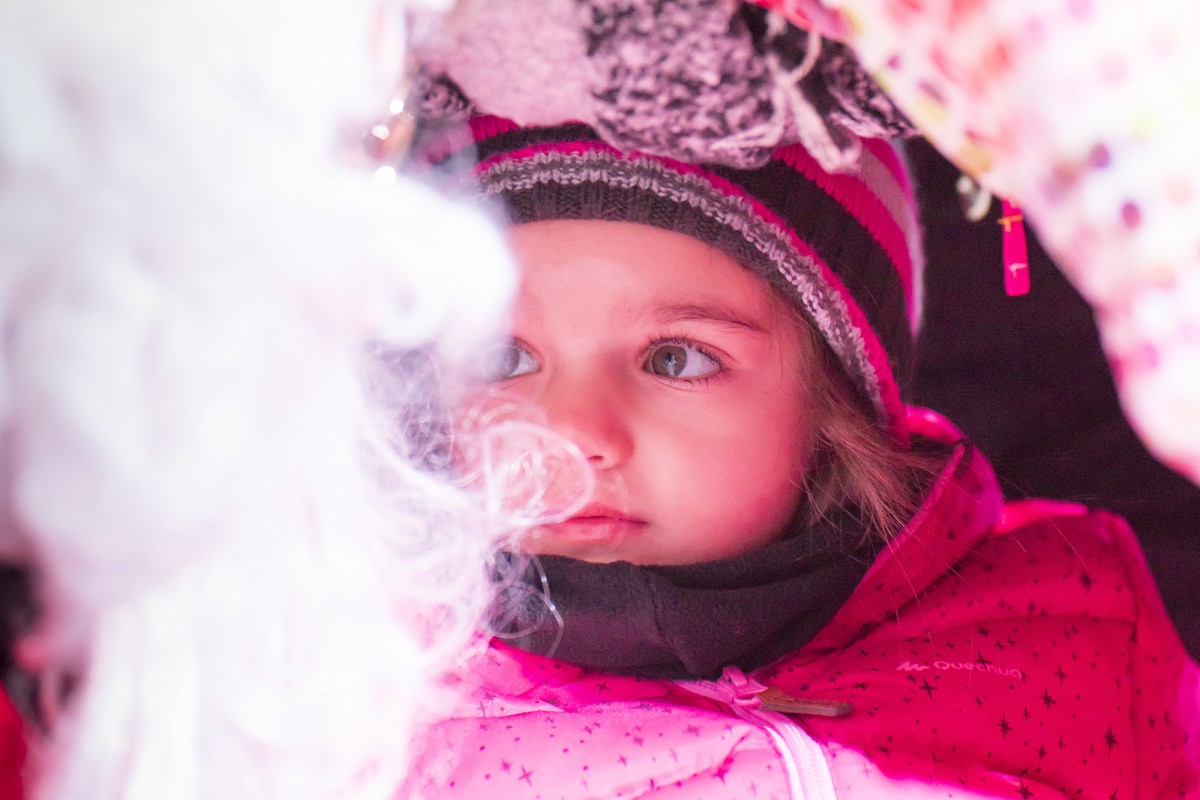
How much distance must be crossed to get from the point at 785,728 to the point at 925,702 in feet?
0.46

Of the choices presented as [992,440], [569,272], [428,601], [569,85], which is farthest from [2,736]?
[992,440]

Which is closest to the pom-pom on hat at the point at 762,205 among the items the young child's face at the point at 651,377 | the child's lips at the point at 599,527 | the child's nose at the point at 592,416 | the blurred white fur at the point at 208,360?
the young child's face at the point at 651,377

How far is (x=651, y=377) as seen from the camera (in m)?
0.96

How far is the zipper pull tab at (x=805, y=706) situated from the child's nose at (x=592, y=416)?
24cm

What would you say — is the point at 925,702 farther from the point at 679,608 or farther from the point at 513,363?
the point at 513,363

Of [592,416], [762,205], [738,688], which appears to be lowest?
[738,688]

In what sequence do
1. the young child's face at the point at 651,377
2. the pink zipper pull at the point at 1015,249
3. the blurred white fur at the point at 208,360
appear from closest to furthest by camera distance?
the blurred white fur at the point at 208,360
the pink zipper pull at the point at 1015,249
the young child's face at the point at 651,377

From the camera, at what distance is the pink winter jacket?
0.83 m

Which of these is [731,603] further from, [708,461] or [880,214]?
[880,214]

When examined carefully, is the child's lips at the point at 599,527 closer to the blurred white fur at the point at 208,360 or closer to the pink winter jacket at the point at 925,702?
the pink winter jacket at the point at 925,702

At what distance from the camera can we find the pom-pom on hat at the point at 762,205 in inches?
34.4

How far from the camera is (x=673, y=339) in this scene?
3.12ft

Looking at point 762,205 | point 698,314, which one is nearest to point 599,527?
point 698,314

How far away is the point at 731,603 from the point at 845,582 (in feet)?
0.49
